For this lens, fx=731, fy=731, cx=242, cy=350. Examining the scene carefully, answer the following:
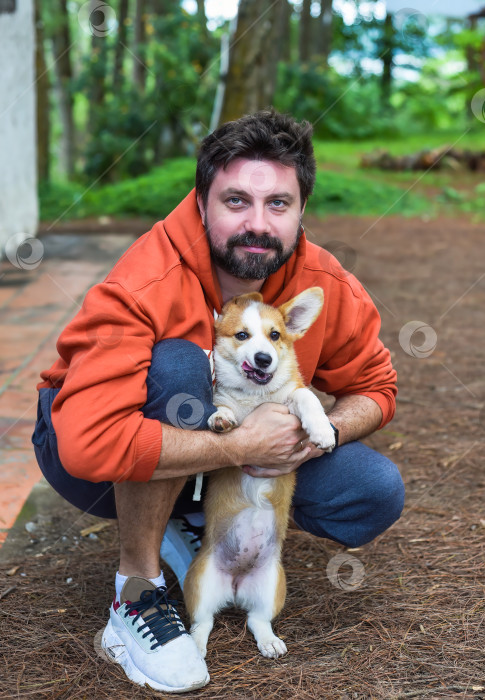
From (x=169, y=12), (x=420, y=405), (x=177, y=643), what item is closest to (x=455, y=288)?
(x=420, y=405)

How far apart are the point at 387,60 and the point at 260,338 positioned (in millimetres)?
22842

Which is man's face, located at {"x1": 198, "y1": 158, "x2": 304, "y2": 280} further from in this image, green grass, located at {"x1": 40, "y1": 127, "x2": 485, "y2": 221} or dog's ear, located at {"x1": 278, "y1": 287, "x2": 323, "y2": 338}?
green grass, located at {"x1": 40, "y1": 127, "x2": 485, "y2": 221}

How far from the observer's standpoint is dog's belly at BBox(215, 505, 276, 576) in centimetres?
261

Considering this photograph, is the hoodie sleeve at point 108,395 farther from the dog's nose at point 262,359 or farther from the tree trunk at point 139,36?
the tree trunk at point 139,36

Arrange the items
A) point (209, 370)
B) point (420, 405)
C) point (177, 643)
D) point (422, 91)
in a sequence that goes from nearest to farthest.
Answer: point (177, 643) < point (209, 370) < point (420, 405) < point (422, 91)

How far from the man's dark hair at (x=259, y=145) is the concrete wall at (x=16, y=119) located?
5061 millimetres

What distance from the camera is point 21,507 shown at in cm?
326

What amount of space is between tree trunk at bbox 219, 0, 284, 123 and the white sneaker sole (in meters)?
7.96

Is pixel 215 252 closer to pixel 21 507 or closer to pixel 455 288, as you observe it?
pixel 21 507

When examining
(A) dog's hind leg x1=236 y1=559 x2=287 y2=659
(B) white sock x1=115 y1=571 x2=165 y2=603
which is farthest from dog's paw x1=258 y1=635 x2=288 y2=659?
(B) white sock x1=115 y1=571 x2=165 y2=603

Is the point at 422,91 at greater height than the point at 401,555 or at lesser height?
lesser

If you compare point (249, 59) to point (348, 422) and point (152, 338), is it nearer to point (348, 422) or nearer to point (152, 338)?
point (348, 422)

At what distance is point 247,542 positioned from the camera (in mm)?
2605

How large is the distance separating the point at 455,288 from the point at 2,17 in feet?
16.9
